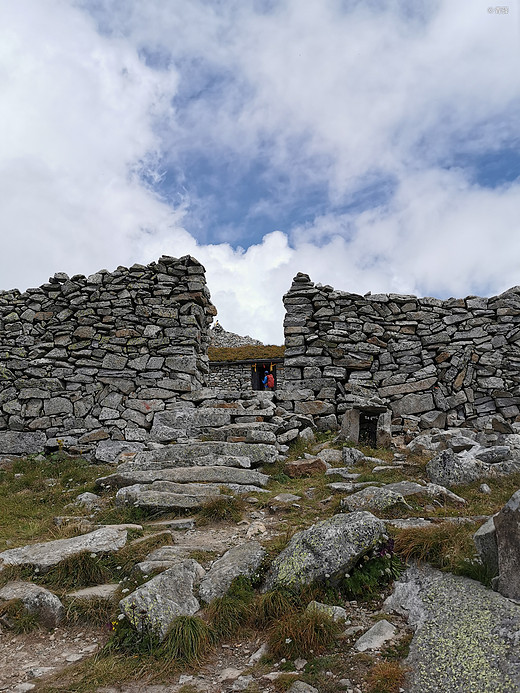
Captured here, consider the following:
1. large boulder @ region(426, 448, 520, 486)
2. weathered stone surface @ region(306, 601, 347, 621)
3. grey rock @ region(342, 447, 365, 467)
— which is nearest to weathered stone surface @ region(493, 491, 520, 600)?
weathered stone surface @ region(306, 601, 347, 621)

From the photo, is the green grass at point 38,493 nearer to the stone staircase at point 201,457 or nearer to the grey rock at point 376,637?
the stone staircase at point 201,457

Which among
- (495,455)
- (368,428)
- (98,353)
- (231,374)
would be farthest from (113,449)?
(231,374)

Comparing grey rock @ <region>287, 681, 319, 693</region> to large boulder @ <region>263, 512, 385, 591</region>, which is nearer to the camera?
grey rock @ <region>287, 681, 319, 693</region>

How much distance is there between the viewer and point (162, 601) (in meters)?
4.04

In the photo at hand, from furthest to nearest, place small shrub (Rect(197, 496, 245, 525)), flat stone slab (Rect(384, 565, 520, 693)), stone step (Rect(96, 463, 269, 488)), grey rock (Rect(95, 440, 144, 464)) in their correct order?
grey rock (Rect(95, 440, 144, 464))
stone step (Rect(96, 463, 269, 488))
small shrub (Rect(197, 496, 245, 525))
flat stone slab (Rect(384, 565, 520, 693))

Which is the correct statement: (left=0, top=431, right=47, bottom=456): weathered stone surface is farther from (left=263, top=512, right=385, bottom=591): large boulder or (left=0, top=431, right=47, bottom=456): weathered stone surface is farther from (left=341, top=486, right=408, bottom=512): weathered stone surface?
(left=263, top=512, right=385, bottom=591): large boulder

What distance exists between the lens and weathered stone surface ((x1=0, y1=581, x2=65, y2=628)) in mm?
4324

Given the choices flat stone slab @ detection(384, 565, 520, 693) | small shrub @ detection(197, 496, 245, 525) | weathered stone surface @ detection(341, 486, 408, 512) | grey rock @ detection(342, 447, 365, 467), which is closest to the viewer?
flat stone slab @ detection(384, 565, 520, 693)

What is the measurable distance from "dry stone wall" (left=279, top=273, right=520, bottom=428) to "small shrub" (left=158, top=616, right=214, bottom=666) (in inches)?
323

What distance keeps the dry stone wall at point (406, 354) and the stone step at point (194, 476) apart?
4.15 m

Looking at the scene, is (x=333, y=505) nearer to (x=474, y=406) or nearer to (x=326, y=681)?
(x=326, y=681)

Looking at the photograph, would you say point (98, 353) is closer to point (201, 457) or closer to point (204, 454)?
point (204, 454)

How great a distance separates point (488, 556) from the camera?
3.94 meters

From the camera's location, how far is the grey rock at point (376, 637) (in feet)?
11.6
